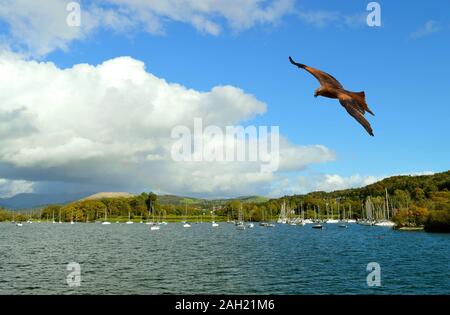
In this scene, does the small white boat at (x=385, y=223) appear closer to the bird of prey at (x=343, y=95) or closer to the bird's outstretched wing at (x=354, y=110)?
the bird of prey at (x=343, y=95)

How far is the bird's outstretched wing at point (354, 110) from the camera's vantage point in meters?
3.40

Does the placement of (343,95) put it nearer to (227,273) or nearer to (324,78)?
(324,78)

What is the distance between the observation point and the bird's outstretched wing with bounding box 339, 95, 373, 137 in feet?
11.2

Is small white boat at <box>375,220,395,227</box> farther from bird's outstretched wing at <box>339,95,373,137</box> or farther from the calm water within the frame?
bird's outstretched wing at <box>339,95,373,137</box>

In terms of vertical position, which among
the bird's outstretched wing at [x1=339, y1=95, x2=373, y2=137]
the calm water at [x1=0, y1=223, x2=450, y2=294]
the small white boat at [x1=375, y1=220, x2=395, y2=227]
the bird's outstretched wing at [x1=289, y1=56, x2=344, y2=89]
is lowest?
the calm water at [x1=0, y1=223, x2=450, y2=294]

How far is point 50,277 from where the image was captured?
46.8 m

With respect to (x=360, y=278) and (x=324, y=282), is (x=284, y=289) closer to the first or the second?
(x=324, y=282)

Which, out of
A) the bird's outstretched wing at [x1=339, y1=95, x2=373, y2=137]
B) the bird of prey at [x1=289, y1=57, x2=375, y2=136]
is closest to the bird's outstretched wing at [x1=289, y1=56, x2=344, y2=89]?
the bird of prey at [x1=289, y1=57, x2=375, y2=136]

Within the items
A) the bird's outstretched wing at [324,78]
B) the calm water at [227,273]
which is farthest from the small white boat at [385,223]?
the bird's outstretched wing at [324,78]

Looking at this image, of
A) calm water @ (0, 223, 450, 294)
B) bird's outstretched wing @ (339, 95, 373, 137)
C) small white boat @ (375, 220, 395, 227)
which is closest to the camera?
bird's outstretched wing @ (339, 95, 373, 137)
